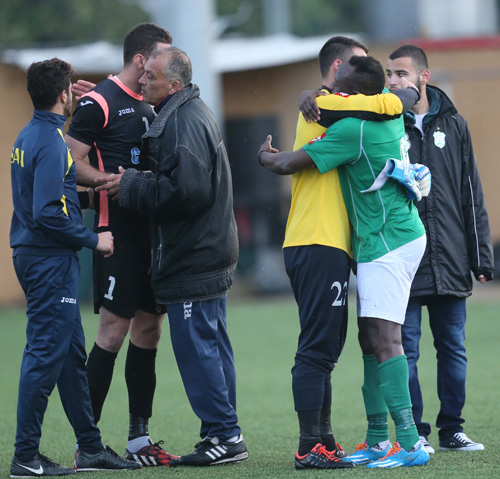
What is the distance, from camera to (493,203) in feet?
64.3

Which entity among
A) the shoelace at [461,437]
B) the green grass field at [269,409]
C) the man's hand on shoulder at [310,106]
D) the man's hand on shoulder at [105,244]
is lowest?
the green grass field at [269,409]

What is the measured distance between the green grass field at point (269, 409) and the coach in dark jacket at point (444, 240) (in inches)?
14.9

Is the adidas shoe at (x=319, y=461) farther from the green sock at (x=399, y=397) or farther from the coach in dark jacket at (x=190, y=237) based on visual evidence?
the coach in dark jacket at (x=190, y=237)

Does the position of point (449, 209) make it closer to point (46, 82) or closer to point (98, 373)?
point (98, 373)

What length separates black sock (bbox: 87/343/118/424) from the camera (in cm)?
534

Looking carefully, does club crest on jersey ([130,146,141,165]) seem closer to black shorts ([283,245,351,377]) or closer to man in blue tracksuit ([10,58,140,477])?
man in blue tracksuit ([10,58,140,477])

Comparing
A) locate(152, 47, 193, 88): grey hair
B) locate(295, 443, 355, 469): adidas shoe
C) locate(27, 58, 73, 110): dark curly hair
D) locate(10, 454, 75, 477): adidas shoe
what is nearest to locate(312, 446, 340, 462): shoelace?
locate(295, 443, 355, 469): adidas shoe

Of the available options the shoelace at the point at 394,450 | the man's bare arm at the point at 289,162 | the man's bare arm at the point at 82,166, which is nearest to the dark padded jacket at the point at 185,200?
the man's bare arm at the point at 82,166

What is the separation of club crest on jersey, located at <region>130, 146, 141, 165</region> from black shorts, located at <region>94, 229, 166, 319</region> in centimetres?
41

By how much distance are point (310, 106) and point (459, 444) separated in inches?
87.3

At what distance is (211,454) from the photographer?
200 inches

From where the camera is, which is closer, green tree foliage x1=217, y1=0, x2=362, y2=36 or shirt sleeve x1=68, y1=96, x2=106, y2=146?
shirt sleeve x1=68, y1=96, x2=106, y2=146

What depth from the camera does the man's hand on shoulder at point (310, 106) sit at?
4.86 m

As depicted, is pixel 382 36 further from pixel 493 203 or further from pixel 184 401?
pixel 184 401
